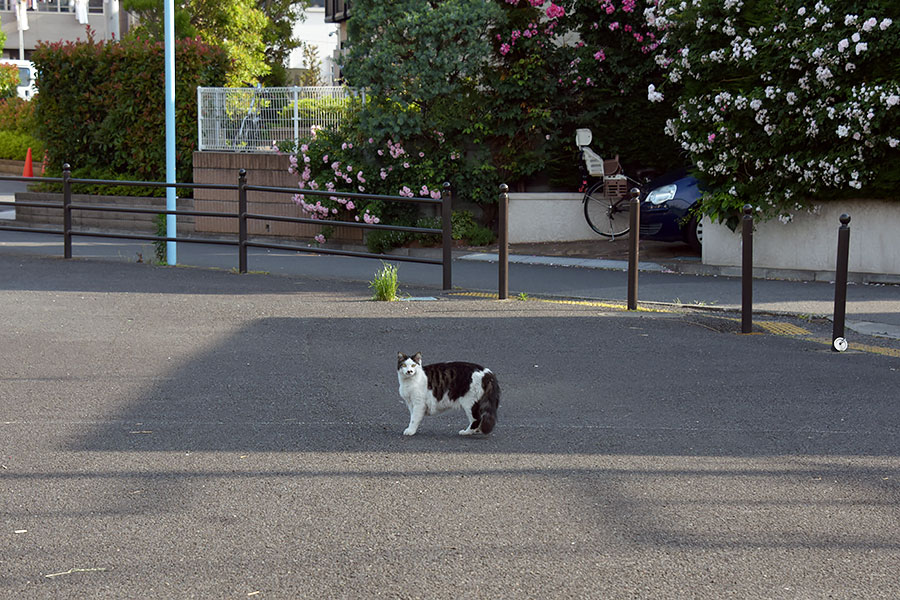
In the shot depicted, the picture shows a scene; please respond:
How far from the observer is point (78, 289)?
1285 cm

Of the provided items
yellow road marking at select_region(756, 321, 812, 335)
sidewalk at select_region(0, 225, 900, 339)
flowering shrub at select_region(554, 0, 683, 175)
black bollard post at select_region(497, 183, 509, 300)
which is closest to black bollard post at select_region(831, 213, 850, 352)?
yellow road marking at select_region(756, 321, 812, 335)

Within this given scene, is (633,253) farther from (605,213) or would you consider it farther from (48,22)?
(48,22)

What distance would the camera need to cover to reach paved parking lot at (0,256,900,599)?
4336 mm

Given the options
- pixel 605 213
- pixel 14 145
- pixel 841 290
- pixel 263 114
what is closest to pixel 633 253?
pixel 841 290

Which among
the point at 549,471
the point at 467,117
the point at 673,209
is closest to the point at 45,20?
the point at 467,117

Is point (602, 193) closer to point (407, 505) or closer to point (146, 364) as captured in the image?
point (146, 364)

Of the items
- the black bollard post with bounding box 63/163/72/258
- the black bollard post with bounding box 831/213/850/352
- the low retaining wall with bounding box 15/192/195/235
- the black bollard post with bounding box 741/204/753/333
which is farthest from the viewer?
the low retaining wall with bounding box 15/192/195/235

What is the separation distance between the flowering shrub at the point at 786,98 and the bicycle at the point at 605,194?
2.68 m

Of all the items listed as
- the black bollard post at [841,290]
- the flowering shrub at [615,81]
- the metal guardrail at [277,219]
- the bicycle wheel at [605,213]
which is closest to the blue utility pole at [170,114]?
the metal guardrail at [277,219]

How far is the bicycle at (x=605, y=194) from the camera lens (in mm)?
18266

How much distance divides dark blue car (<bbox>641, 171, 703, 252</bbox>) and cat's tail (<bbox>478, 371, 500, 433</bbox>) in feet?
34.3

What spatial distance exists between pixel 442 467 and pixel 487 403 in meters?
0.57

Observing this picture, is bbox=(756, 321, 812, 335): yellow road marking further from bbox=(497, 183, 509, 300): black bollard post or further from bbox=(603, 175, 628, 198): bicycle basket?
bbox=(603, 175, 628, 198): bicycle basket

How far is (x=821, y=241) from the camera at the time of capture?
14609 mm
